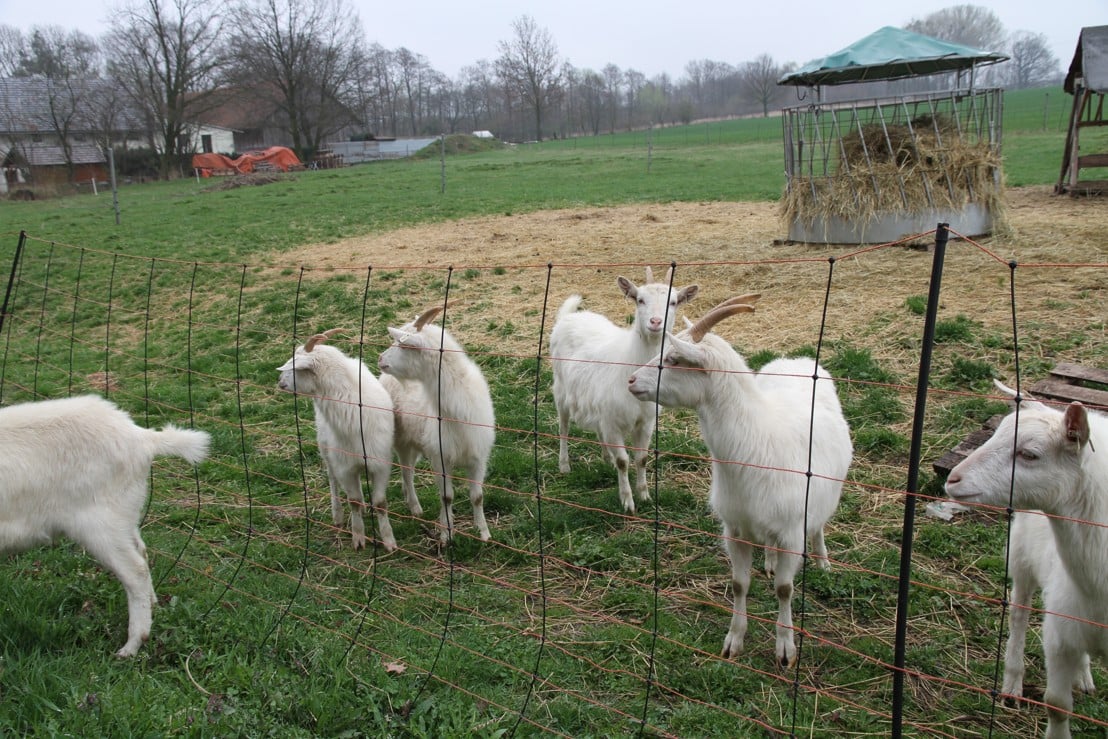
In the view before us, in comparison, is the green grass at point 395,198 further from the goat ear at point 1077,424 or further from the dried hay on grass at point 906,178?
the goat ear at point 1077,424

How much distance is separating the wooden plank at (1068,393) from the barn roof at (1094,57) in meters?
12.1

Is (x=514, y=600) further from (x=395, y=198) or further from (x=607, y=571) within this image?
(x=395, y=198)

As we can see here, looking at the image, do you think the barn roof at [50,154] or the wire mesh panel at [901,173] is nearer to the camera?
the wire mesh panel at [901,173]

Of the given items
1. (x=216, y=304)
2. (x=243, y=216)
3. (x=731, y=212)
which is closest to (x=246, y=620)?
(x=216, y=304)

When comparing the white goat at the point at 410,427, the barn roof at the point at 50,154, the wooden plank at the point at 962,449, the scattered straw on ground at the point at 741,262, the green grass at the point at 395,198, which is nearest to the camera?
the wooden plank at the point at 962,449

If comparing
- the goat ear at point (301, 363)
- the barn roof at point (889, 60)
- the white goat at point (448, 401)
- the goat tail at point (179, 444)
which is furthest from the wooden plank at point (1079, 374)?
the barn roof at point (889, 60)

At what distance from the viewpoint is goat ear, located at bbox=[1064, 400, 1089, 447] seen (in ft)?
8.43

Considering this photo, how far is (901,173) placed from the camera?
35.6ft

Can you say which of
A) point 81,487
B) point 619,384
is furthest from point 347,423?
point 619,384

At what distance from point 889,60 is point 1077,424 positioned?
9.73 metres

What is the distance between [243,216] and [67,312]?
360 inches

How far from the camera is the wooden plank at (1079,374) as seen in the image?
486cm

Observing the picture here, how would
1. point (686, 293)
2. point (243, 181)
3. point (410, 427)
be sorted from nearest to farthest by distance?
1. point (410, 427)
2. point (686, 293)
3. point (243, 181)

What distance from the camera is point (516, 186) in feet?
77.2
